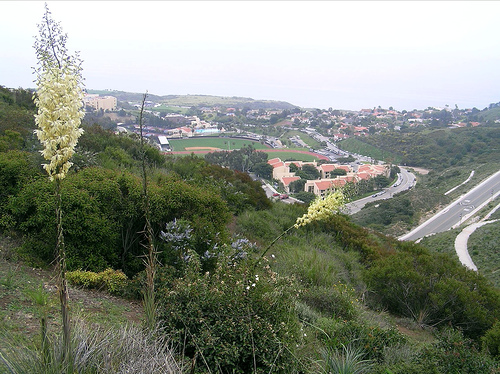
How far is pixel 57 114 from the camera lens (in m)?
2.39

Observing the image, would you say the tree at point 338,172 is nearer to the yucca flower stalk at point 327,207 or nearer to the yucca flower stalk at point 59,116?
the yucca flower stalk at point 327,207

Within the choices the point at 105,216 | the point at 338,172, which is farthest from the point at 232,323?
the point at 338,172

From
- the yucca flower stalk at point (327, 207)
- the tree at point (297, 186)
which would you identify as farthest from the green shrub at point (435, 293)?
the tree at point (297, 186)

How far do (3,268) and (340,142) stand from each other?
63641 millimetres

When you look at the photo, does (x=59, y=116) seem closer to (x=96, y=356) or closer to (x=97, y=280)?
(x=96, y=356)

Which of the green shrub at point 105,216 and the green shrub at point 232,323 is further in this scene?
the green shrub at point 105,216

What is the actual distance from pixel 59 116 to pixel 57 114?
0.02 m

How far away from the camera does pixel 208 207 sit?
23.5 ft

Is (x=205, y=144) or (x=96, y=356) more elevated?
(x=96, y=356)

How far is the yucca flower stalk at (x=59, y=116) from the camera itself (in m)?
2.38

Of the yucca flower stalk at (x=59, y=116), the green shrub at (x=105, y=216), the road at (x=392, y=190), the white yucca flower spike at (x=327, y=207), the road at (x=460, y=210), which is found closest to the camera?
the yucca flower stalk at (x=59, y=116)

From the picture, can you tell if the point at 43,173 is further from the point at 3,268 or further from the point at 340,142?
the point at 340,142

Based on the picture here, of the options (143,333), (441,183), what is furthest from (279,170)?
(143,333)

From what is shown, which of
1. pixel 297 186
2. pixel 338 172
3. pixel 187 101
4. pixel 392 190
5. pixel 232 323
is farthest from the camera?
pixel 187 101
